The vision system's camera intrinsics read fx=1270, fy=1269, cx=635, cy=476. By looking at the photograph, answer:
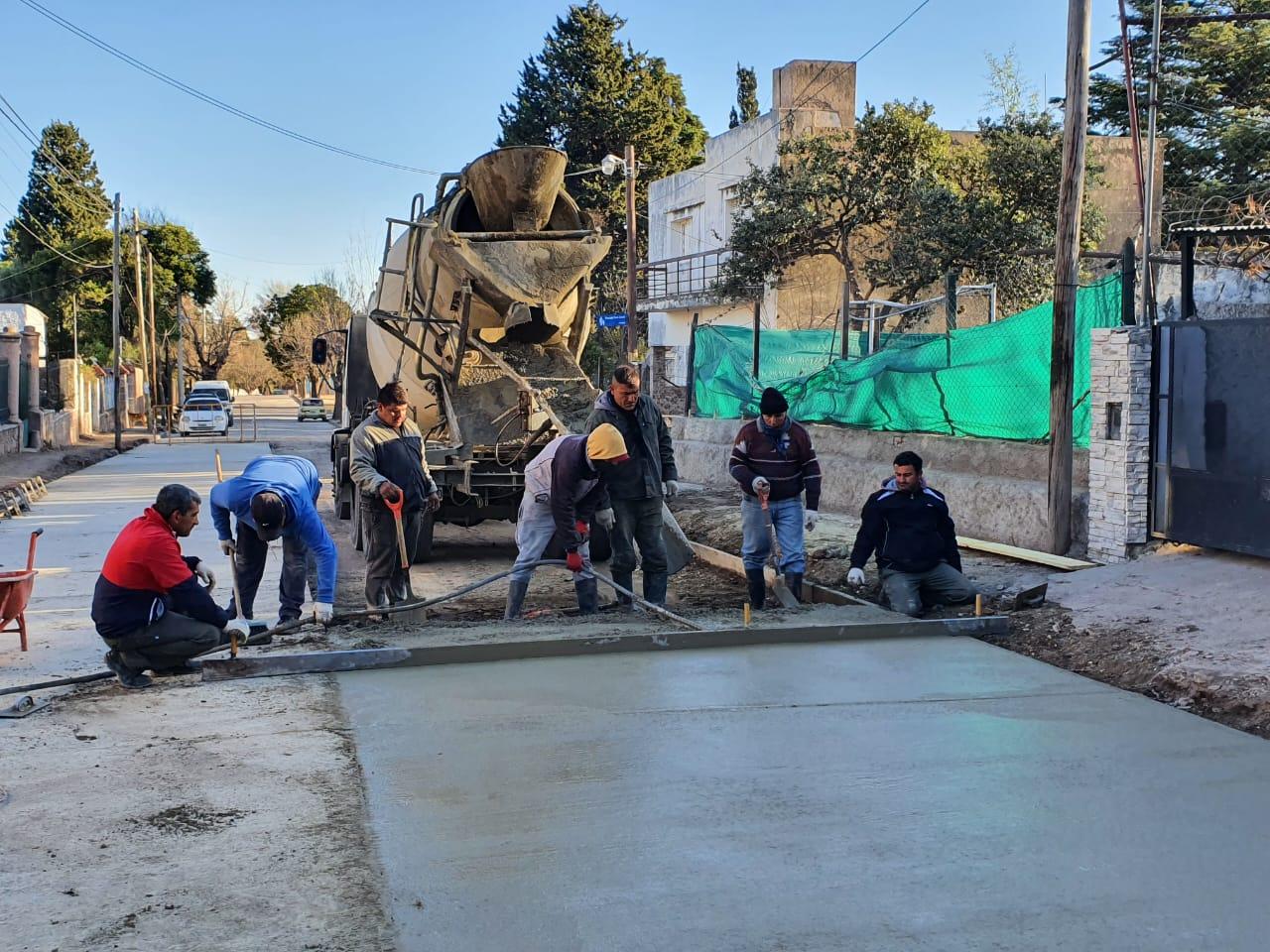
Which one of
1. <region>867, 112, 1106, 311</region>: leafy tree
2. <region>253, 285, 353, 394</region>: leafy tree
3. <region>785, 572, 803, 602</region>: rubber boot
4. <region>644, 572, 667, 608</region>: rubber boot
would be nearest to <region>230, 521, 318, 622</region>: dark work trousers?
<region>644, 572, 667, 608</region>: rubber boot

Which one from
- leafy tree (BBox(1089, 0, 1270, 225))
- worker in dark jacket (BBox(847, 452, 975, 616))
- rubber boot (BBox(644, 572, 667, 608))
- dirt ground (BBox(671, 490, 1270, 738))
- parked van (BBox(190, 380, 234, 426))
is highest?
leafy tree (BBox(1089, 0, 1270, 225))

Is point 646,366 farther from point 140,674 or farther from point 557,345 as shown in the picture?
point 140,674

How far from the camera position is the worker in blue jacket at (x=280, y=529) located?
7852mm

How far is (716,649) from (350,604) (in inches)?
146

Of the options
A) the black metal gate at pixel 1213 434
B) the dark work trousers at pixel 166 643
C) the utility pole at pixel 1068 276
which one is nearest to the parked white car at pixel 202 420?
the utility pole at pixel 1068 276

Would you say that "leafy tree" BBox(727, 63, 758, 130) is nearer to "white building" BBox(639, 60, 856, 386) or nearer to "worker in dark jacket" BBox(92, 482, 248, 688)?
"white building" BBox(639, 60, 856, 386)

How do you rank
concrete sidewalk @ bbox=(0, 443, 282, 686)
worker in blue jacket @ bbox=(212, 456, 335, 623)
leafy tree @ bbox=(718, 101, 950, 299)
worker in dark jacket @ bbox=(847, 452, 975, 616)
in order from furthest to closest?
1. leafy tree @ bbox=(718, 101, 950, 299)
2. worker in dark jacket @ bbox=(847, 452, 975, 616)
3. worker in blue jacket @ bbox=(212, 456, 335, 623)
4. concrete sidewalk @ bbox=(0, 443, 282, 686)

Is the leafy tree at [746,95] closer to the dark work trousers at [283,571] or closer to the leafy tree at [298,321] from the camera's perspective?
the leafy tree at [298,321]

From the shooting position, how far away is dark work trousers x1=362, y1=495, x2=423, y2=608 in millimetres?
8711

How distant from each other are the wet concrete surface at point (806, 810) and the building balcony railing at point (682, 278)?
26106mm

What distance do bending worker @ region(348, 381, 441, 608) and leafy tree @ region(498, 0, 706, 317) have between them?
36742mm

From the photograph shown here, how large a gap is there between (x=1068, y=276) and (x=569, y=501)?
463cm

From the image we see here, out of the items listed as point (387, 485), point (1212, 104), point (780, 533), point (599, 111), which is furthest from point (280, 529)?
point (599, 111)

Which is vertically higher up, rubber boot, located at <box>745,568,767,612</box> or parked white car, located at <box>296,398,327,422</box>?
parked white car, located at <box>296,398,327,422</box>
